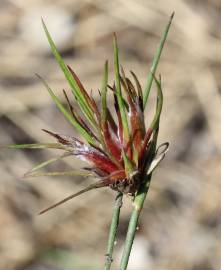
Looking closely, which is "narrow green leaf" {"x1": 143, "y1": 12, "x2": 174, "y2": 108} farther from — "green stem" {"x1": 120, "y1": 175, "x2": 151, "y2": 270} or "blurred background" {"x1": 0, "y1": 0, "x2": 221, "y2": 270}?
"blurred background" {"x1": 0, "y1": 0, "x2": 221, "y2": 270}

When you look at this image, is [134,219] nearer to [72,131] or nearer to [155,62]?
[155,62]

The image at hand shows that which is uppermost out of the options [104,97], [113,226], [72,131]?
[72,131]

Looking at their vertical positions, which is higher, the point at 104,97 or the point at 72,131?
the point at 72,131

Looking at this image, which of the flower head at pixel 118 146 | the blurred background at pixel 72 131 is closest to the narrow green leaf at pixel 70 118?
the flower head at pixel 118 146

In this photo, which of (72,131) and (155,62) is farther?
(72,131)

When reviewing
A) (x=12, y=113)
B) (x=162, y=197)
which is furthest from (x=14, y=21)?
(x=162, y=197)

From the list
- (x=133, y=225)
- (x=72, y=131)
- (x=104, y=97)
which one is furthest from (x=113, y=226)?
(x=72, y=131)

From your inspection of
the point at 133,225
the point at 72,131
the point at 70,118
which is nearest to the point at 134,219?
the point at 133,225

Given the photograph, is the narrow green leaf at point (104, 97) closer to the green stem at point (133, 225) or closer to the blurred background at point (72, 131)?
the green stem at point (133, 225)

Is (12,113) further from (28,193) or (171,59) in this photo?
(171,59)
